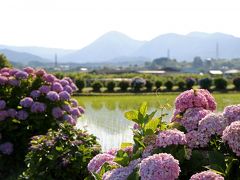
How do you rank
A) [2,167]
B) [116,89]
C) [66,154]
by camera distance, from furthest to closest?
[116,89] → [2,167] → [66,154]

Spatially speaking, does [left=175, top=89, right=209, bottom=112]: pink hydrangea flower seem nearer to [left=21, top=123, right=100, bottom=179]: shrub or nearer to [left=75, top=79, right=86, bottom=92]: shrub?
[left=21, top=123, right=100, bottom=179]: shrub

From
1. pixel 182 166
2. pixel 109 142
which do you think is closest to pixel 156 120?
pixel 182 166

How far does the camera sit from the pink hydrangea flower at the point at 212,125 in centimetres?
274

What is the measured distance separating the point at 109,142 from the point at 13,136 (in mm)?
4397

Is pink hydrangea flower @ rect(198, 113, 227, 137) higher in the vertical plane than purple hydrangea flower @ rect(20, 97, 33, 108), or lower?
higher

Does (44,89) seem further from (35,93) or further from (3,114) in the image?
(3,114)

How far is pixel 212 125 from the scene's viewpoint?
2.75 meters

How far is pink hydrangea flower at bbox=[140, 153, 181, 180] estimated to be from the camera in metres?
2.35

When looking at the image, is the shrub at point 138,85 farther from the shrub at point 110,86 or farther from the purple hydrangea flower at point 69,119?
the purple hydrangea flower at point 69,119

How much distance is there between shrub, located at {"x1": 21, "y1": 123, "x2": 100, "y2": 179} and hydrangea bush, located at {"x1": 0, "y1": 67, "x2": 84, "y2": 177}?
8.27ft

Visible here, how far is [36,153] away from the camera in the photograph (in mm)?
6648

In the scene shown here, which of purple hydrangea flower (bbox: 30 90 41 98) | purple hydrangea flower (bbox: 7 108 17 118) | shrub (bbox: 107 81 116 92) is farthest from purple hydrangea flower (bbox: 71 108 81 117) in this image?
shrub (bbox: 107 81 116 92)

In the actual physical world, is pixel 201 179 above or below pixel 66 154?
above

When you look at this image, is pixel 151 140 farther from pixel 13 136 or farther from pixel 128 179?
pixel 13 136
